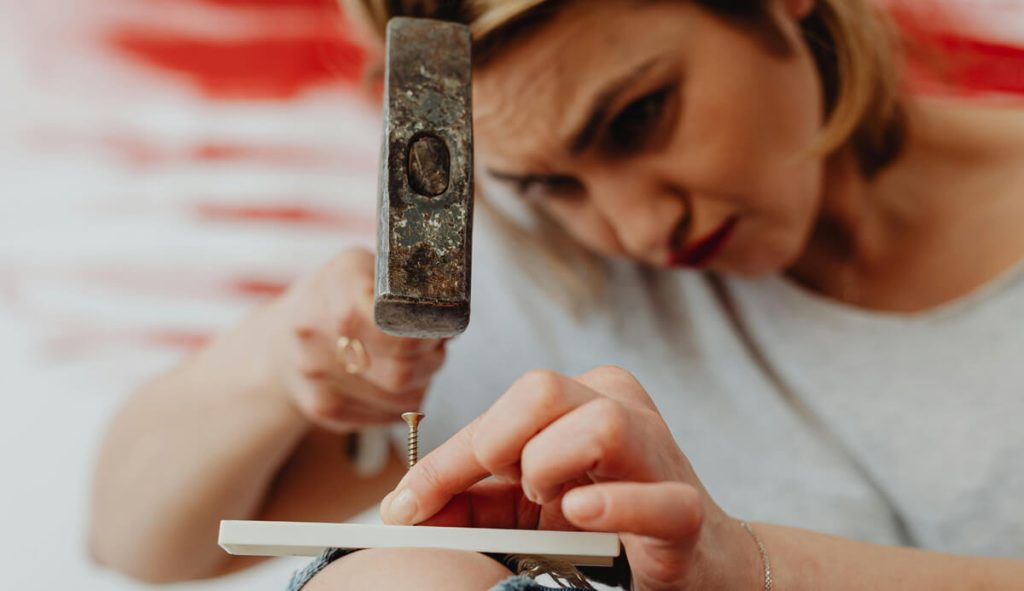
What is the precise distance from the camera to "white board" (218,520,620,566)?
1.29 ft

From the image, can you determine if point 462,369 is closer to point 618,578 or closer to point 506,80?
point 506,80

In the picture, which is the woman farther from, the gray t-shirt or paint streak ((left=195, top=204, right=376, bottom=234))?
paint streak ((left=195, top=204, right=376, bottom=234))

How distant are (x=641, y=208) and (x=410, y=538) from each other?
1.30 ft

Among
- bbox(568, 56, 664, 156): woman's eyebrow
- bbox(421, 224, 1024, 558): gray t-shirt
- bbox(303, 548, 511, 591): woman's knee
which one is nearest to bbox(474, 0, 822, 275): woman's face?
bbox(568, 56, 664, 156): woman's eyebrow

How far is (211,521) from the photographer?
88cm

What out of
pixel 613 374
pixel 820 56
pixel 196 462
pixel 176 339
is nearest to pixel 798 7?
Answer: pixel 820 56

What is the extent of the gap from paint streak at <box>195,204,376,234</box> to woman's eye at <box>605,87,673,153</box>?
58 cm

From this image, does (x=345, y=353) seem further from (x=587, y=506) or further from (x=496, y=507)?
(x=587, y=506)

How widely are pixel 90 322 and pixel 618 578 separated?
37.2 inches

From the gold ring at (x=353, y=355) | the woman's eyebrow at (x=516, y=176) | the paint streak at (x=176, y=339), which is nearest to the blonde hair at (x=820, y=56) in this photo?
the woman's eyebrow at (x=516, y=176)

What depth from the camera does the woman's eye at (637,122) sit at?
68cm

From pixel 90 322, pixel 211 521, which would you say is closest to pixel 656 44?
pixel 211 521

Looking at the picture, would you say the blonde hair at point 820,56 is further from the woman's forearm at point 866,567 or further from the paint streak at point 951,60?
the woman's forearm at point 866,567

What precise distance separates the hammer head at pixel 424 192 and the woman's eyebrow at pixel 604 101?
210mm
